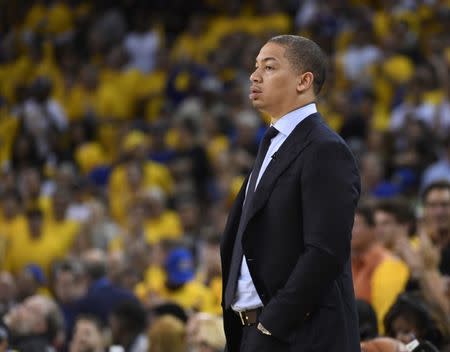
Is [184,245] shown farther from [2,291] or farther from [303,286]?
[303,286]

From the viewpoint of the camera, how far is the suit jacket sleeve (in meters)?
3.31

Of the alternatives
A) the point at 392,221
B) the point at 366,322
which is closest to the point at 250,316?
A: the point at 366,322

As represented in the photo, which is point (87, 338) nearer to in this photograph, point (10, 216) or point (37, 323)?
point (37, 323)

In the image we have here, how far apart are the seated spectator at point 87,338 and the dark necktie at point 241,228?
11.5 ft

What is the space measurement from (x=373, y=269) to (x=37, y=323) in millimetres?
2230

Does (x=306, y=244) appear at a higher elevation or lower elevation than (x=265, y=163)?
lower

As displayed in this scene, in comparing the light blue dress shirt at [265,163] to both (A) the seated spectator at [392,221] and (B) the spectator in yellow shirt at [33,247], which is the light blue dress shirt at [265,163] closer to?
(A) the seated spectator at [392,221]

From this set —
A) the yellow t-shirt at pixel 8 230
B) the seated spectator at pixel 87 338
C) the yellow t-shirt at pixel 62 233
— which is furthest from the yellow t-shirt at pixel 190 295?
the yellow t-shirt at pixel 8 230

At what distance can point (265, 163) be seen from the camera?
3605 mm

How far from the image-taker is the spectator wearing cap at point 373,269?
20.7ft

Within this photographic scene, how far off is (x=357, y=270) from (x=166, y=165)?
240 inches

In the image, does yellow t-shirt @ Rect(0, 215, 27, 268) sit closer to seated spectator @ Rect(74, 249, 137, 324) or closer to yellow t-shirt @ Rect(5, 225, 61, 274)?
yellow t-shirt @ Rect(5, 225, 61, 274)

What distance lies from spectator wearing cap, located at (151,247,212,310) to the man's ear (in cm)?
474

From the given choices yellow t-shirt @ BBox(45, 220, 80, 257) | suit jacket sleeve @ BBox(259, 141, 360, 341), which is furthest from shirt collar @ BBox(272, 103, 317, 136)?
yellow t-shirt @ BBox(45, 220, 80, 257)
